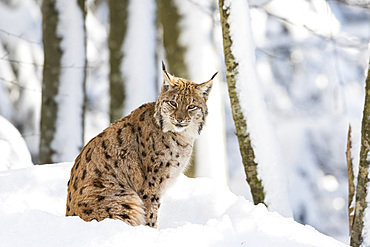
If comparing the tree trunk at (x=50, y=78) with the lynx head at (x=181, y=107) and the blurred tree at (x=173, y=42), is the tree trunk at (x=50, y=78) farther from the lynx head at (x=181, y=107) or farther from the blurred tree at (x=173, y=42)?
the lynx head at (x=181, y=107)

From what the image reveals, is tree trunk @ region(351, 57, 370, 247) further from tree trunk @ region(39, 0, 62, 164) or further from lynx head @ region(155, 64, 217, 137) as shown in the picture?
tree trunk @ region(39, 0, 62, 164)

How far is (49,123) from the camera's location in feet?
24.6

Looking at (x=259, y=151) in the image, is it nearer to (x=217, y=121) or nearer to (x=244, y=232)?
(x=217, y=121)

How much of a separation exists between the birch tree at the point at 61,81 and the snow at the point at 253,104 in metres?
3.02

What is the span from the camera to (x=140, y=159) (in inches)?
169

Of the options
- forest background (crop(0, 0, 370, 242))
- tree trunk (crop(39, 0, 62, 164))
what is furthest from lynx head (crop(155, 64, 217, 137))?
tree trunk (crop(39, 0, 62, 164))

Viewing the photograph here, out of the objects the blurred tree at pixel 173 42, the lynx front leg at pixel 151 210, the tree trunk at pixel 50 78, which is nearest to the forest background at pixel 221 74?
the blurred tree at pixel 173 42

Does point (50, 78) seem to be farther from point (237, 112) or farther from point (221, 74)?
point (237, 112)

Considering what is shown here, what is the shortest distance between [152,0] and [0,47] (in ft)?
14.3

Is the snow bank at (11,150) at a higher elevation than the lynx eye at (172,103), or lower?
lower

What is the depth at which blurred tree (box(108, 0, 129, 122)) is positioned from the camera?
7301mm

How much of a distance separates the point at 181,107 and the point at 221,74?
4903 mm

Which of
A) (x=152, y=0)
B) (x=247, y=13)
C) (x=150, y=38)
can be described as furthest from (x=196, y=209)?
(x=152, y=0)

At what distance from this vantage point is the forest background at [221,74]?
22.0ft
